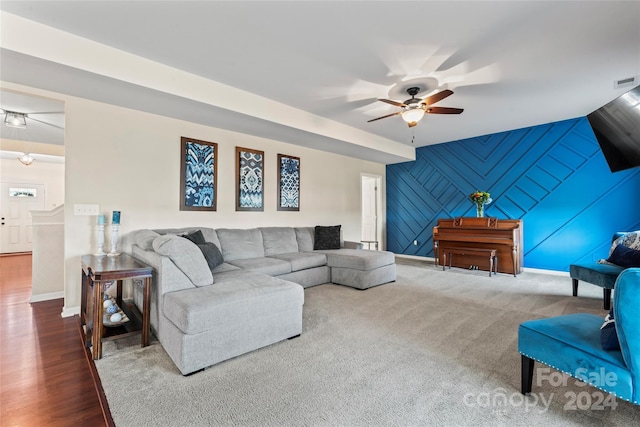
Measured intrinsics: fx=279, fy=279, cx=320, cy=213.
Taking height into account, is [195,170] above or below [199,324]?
above

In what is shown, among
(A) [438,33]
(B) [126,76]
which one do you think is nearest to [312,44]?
(A) [438,33]

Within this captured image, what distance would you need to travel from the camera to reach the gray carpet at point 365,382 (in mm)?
1511

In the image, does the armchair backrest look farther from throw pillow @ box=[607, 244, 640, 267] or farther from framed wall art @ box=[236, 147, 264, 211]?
framed wall art @ box=[236, 147, 264, 211]

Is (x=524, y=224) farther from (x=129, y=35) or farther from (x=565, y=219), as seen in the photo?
(x=129, y=35)

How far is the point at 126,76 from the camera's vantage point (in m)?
2.68

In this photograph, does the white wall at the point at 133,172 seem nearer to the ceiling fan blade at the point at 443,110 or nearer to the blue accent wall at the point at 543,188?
the ceiling fan blade at the point at 443,110

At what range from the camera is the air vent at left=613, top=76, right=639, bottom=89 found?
3.21 m

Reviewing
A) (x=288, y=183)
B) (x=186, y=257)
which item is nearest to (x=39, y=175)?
(x=288, y=183)

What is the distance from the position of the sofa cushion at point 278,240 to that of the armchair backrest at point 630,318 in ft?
12.3

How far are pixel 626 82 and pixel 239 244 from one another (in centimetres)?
521

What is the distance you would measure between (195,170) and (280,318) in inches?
A: 105

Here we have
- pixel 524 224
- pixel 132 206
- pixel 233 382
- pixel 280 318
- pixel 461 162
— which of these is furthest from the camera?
pixel 461 162

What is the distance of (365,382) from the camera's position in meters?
1.82

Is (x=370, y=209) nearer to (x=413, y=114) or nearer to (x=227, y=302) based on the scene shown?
(x=413, y=114)
